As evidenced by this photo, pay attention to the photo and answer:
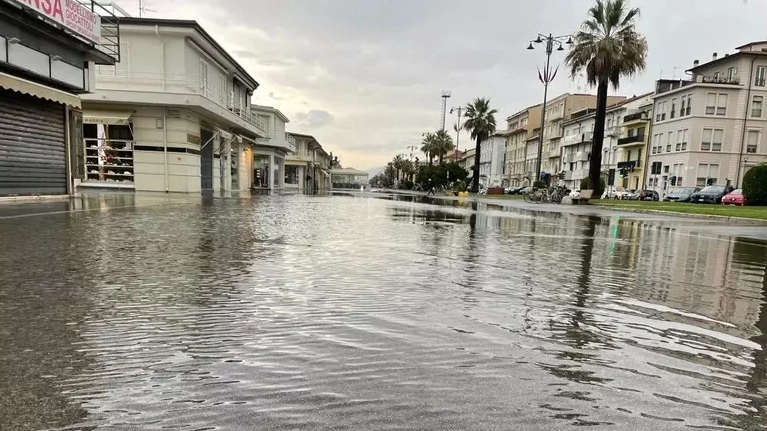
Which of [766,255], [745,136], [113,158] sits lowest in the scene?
[766,255]

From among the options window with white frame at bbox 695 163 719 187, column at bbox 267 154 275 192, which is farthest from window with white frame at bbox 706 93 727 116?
column at bbox 267 154 275 192

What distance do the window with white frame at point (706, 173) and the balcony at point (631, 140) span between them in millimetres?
9937

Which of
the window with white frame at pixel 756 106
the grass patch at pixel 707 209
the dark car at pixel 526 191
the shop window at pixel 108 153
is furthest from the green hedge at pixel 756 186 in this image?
the shop window at pixel 108 153

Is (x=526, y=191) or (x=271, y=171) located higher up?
(x=271, y=171)

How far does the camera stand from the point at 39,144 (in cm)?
1524

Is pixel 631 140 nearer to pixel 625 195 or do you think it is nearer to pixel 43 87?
pixel 625 195

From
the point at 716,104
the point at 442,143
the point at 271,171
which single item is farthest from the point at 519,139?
the point at 271,171

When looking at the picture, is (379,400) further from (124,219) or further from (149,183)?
(149,183)

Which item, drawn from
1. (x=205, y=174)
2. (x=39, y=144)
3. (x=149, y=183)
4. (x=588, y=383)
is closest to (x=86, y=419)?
(x=588, y=383)

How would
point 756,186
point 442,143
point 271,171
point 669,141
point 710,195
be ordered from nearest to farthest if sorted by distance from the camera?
point 756,186, point 710,195, point 271,171, point 669,141, point 442,143

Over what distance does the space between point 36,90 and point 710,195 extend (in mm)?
45672

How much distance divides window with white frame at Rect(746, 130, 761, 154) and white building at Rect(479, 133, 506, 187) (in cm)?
6048

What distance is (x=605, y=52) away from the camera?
107 feet

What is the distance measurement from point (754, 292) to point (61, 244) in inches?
334
